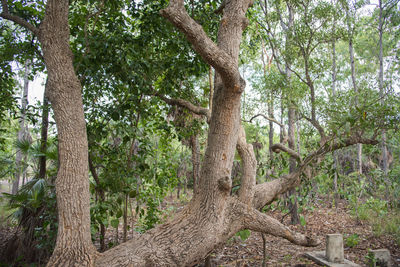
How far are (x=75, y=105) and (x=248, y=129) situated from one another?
558 inches

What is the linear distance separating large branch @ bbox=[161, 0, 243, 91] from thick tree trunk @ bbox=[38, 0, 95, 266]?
117 centimetres

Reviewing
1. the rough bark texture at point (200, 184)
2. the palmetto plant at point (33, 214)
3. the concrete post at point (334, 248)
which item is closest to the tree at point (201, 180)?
the rough bark texture at point (200, 184)

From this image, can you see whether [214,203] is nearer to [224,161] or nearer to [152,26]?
[224,161]

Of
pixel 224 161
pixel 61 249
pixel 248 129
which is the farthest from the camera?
pixel 248 129

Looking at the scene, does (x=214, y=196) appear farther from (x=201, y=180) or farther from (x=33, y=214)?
(x=33, y=214)

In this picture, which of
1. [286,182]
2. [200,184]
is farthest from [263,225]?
[286,182]

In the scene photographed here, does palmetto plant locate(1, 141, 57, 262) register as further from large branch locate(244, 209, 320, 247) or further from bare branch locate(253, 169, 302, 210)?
bare branch locate(253, 169, 302, 210)

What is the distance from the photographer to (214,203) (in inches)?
118

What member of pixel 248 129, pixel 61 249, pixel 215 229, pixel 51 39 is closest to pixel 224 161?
pixel 215 229

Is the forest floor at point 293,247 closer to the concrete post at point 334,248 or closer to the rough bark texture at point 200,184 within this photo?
the concrete post at point 334,248

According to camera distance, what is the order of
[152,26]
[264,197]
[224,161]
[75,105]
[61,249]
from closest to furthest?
[61,249]
[75,105]
[224,161]
[264,197]
[152,26]

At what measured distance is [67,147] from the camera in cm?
277

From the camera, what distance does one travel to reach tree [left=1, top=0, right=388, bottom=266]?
8.67 feet

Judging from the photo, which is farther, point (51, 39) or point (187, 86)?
point (187, 86)
